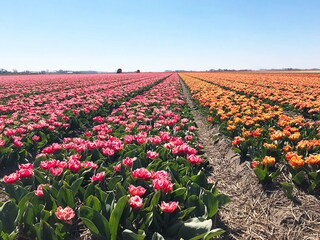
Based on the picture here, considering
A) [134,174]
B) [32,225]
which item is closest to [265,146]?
[134,174]

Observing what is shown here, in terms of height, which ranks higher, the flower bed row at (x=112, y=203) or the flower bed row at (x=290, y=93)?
the flower bed row at (x=112, y=203)

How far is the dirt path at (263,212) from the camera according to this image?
3.46 metres

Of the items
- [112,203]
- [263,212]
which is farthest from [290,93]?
[112,203]

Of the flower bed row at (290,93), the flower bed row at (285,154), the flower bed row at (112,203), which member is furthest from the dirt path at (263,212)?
the flower bed row at (290,93)

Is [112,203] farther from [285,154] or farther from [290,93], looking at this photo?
[290,93]

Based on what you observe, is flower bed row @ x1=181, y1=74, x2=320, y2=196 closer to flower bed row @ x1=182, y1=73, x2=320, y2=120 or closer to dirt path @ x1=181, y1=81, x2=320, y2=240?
dirt path @ x1=181, y1=81, x2=320, y2=240

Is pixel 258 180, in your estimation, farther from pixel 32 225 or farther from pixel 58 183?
pixel 32 225

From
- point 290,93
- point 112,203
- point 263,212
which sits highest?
point 112,203

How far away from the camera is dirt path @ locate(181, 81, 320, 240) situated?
3.46 meters

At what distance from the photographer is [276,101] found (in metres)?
12.4

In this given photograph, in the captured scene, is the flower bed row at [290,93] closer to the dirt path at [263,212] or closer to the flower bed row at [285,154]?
the flower bed row at [285,154]

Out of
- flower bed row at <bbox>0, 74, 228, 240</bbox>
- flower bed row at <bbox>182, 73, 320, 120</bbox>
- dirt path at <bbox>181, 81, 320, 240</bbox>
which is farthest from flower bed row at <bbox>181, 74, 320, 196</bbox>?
flower bed row at <bbox>182, 73, 320, 120</bbox>

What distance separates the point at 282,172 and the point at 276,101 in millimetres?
8477

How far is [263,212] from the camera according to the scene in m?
3.94
